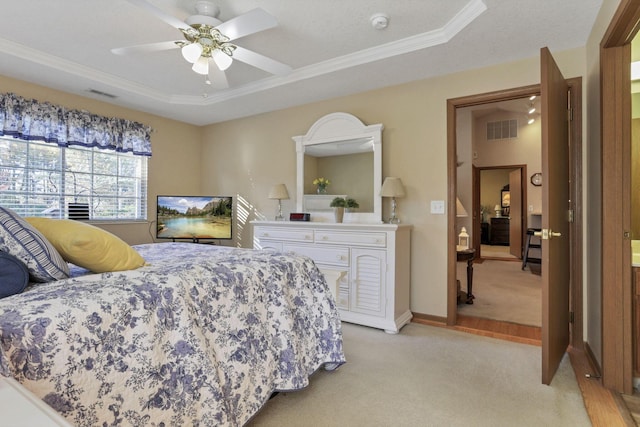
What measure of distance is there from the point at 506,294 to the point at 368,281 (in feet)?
7.48

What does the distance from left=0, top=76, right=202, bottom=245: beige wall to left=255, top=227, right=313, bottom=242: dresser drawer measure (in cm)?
167

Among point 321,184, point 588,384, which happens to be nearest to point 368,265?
point 321,184

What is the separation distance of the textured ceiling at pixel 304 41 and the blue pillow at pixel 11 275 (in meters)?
1.72

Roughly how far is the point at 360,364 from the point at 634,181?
2338 mm

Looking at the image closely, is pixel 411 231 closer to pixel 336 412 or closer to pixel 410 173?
pixel 410 173

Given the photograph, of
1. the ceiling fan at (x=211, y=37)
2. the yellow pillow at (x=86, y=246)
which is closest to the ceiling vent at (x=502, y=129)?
the ceiling fan at (x=211, y=37)

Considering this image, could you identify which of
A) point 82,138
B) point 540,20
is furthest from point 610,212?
point 82,138

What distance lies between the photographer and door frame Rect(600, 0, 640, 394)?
1.86 meters

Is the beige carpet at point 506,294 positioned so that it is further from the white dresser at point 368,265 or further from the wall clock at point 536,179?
the wall clock at point 536,179

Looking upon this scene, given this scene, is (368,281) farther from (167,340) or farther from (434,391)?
(167,340)

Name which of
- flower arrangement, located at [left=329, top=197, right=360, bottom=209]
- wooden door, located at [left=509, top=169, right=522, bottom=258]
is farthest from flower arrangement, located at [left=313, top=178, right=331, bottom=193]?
wooden door, located at [left=509, top=169, right=522, bottom=258]

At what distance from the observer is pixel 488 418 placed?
1.68m

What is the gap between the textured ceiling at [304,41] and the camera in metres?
2.16

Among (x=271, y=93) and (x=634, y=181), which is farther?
(x=271, y=93)
